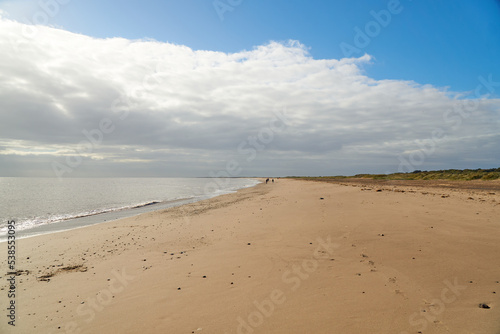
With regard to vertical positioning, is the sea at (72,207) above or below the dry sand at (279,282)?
below

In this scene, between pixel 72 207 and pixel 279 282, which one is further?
pixel 72 207

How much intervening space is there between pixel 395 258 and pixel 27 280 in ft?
33.7

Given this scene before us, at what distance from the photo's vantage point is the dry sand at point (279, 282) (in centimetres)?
438

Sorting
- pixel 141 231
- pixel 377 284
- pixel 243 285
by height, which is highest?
pixel 377 284

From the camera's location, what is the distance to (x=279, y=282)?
5930 mm

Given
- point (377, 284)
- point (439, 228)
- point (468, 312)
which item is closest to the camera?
point (468, 312)

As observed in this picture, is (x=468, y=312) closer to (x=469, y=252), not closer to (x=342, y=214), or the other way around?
(x=469, y=252)

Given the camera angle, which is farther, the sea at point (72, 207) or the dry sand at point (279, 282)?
the sea at point (72, 207)

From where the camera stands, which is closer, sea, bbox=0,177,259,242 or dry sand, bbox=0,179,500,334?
dry sand, bbox=0,179,500,334

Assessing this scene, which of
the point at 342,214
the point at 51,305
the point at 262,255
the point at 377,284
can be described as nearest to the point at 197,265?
the point at 262,255

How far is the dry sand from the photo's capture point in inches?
172

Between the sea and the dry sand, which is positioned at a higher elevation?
the dry sand

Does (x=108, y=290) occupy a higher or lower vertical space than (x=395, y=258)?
lower

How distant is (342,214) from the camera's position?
43.7 feet
